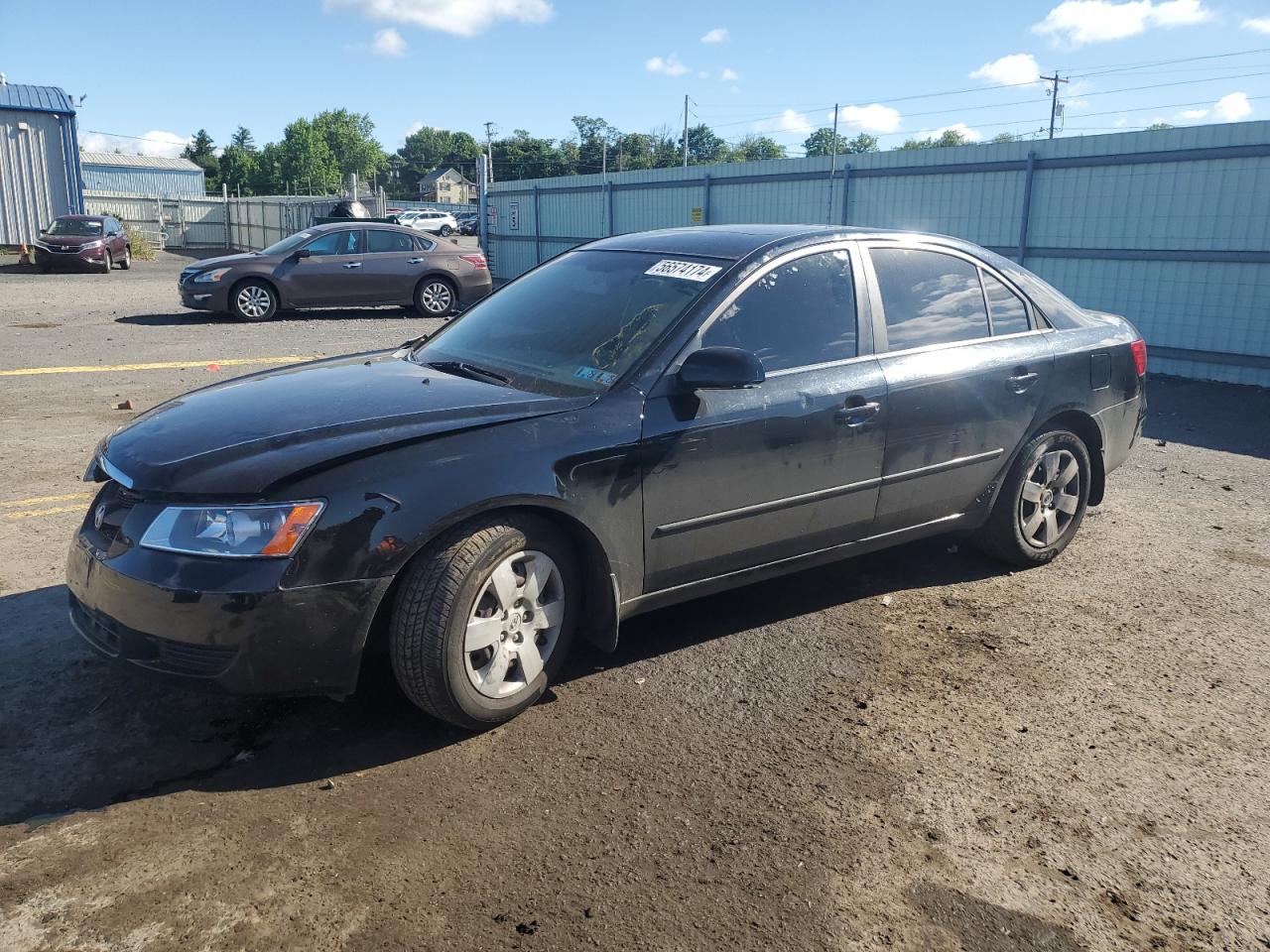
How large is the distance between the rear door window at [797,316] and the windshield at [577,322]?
0.19 meters

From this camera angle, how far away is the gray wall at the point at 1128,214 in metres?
10.9

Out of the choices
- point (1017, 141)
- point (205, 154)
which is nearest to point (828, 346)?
point (1017, 141)

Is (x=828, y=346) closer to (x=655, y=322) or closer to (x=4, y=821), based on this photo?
(x=655, y=322)

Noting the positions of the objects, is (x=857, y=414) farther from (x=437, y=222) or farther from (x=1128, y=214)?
(x=437, y=222)

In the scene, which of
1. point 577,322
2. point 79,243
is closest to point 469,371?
point 577,322

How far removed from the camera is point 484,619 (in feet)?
11.1

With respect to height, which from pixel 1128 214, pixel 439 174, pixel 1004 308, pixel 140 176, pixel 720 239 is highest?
pixel 439 174

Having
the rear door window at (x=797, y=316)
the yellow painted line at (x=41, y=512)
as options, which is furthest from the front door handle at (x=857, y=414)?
the yellow painted line at (x=41, y=512)

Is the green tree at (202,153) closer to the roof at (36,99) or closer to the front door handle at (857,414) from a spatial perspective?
the roof at (36,99)

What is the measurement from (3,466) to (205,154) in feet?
512

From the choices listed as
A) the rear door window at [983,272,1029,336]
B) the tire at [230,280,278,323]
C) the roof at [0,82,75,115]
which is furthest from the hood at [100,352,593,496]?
the roof at [0,82,75,115]

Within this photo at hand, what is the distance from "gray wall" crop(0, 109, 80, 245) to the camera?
29.6m

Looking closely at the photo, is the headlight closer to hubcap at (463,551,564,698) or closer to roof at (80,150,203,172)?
hubcap at (463,551,564,698)

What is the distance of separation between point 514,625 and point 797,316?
1.80 metres
